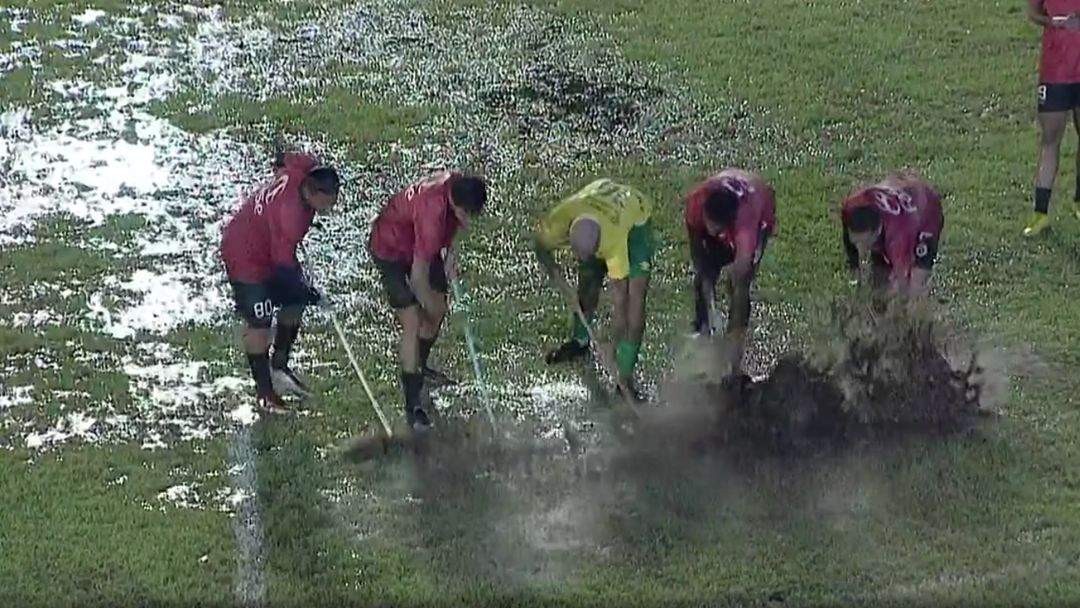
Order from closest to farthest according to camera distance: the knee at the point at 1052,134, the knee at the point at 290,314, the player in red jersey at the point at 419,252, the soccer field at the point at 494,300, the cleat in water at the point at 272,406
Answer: the soccer field at the point at 494,300
the player in red jersey at the point at 419,252
the cleat in water at the point at 272,406
the knee at the point at 290,314
the knee at the point at 1052,134

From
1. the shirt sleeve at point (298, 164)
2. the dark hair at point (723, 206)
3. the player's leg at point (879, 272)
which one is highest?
the shirt sleeve at point (298, 164)

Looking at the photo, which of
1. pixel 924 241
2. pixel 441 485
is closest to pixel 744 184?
pixel 924 241

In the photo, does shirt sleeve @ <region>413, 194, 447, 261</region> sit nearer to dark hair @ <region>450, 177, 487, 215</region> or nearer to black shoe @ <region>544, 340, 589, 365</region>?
dark hair @ <region>450, 177, 487, 215</region>

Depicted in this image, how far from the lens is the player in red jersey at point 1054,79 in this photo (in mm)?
11344

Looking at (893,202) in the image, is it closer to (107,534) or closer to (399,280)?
(399,280)

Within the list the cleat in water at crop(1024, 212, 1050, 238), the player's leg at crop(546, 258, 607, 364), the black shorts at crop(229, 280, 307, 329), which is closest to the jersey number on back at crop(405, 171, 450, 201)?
the black shorts at crop(229, 280, 307, 329)

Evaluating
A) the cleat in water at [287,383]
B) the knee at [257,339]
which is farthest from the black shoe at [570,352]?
the knee at [257,339]

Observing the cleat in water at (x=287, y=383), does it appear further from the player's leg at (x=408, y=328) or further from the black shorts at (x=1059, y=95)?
the black shorts at (x=1059, y=95)

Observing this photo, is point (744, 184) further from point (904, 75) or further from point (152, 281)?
point (904, 75)

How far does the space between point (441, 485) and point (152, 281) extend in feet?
11.5

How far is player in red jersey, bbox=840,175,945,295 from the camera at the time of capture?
30.4ft

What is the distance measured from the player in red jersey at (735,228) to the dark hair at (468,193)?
1329 mm

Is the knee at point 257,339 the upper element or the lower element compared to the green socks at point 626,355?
upper

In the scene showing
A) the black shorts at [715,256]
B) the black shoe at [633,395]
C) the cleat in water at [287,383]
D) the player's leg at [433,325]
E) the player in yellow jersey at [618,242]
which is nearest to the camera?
the player in yellow jersey at [618,242]
